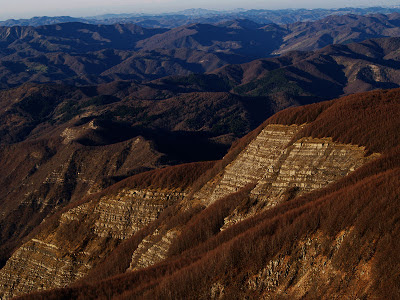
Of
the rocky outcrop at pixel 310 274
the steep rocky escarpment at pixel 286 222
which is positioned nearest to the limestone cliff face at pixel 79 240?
the steep rocky escarpment at pixel 286 222

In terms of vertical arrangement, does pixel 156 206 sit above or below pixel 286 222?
below

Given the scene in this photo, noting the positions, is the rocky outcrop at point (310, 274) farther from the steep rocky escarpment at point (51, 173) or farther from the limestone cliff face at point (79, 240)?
the steep rocky escarpment at point (51, 173)

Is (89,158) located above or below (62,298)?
below

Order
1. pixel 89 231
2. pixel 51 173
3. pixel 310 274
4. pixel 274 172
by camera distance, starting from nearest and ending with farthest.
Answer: pixel 310 274 → pixel 274 172 → pixel 89 231 → pixel 51 173

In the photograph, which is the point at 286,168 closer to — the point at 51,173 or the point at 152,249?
the point at 152,249

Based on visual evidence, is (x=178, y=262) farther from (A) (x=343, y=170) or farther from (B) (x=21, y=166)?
(B) (x=21, y=166)

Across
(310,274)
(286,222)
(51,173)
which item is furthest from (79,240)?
(51,173)

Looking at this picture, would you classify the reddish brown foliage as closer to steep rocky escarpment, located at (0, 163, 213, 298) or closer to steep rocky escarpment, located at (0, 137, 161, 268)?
steep rocky escarpment, located at (0, 163, 213, 298)

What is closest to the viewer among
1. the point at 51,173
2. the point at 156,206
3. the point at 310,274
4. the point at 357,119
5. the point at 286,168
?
the point at 310,274

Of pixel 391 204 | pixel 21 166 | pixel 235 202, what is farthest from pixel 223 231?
pixel 21 166
